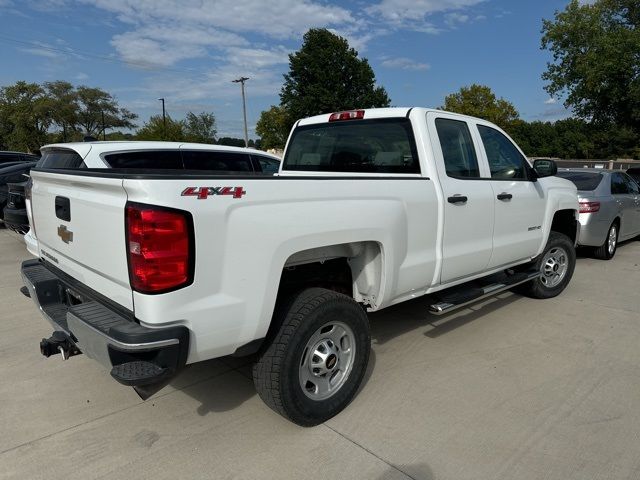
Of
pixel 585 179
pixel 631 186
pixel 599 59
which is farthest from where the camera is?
pixel 599 59

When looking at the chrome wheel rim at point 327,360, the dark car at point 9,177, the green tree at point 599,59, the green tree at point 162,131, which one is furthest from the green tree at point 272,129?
Result: the chrome wheel rim at point 327,360

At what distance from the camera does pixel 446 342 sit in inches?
170

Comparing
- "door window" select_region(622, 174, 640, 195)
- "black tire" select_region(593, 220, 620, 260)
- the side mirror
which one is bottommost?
"black tire" select_region(593, 220, 620, 260)

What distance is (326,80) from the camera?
5353cm

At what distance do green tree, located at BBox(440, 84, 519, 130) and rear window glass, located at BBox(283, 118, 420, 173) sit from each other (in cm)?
4529

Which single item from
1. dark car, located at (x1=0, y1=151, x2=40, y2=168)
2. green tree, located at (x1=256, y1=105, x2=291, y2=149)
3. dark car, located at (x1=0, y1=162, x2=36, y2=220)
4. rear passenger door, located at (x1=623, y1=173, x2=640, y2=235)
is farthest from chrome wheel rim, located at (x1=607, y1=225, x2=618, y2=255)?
green tree, located at (x1=256, y1=105, x2=291, y2=149)

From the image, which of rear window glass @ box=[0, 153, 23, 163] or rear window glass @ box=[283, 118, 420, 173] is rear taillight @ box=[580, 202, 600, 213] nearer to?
rear window glass @ box=[283, 118, 420, 173]

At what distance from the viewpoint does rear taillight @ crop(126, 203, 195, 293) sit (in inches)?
84.6

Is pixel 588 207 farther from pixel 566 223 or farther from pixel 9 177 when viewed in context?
pixel 9 177

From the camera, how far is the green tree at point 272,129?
2299 inches

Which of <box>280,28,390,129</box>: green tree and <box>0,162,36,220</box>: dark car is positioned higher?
<box>280,28,390,129</box>: green tree

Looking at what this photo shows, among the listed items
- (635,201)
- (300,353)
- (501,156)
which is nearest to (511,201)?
(501,156)

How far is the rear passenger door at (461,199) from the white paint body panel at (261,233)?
0.02 metres

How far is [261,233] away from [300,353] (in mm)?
790
